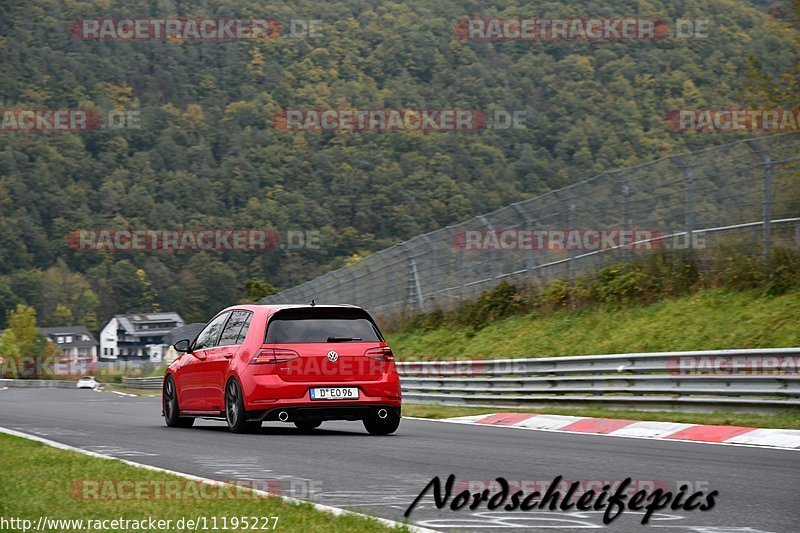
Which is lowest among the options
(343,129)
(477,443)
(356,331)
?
(477,443)

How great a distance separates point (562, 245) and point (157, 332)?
123714 millimetres

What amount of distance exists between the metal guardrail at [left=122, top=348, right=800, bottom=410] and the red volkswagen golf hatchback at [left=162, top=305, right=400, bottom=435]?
4439 mm

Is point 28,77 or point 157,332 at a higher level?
point 28,77

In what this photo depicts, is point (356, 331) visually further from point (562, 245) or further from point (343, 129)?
point (343, 129)

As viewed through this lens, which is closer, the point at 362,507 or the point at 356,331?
the point at 362,507

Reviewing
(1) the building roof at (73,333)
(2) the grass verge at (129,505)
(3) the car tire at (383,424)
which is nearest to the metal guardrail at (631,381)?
(3) the car tire at (383,424)

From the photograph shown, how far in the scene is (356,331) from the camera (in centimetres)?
1382

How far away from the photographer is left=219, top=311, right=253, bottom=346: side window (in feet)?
45.9

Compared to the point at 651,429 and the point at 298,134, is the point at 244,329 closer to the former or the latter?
the point at 651,429

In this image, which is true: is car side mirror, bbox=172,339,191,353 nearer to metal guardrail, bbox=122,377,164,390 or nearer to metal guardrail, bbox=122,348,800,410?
metal guardrail, bbox=122,348,800,410

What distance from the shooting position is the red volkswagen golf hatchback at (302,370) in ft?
43.4

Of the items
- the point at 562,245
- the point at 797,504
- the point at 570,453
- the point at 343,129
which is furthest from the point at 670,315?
the point at 343,129

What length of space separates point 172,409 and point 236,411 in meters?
2.17

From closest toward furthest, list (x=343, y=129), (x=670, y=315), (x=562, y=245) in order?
(x=670, y=315), (x=562, y=245), (x=343, y=129)
